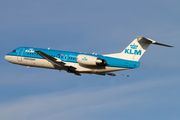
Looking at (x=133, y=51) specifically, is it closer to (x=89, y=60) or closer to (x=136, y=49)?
(x=136, y=49)

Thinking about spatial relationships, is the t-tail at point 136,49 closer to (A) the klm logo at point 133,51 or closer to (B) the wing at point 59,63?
(A) the klm logo at point 133,51

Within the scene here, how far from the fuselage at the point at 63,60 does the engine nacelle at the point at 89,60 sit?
3.96 feet

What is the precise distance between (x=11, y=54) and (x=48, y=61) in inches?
306

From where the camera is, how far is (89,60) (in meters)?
40.7

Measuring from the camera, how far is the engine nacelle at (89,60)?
132ft

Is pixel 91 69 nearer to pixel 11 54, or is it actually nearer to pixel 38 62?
pixel 38 62

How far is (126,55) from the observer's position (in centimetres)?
4131

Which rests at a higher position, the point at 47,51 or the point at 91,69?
the point at 47,51

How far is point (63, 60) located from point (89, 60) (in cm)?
461

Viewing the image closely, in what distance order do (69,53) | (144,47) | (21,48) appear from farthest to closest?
(21,48)
(69,53)
(144,47)

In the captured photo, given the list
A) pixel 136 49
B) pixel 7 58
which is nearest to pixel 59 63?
pixel 7 58

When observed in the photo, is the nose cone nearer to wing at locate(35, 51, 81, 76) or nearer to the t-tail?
wing at locate(35, 51, 81, 76)

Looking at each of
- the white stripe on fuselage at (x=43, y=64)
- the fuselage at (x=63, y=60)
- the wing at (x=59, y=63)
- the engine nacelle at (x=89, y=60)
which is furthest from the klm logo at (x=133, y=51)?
the wing at (x=59, y=63)

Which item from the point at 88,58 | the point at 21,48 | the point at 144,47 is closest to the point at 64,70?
the point at 88,58
